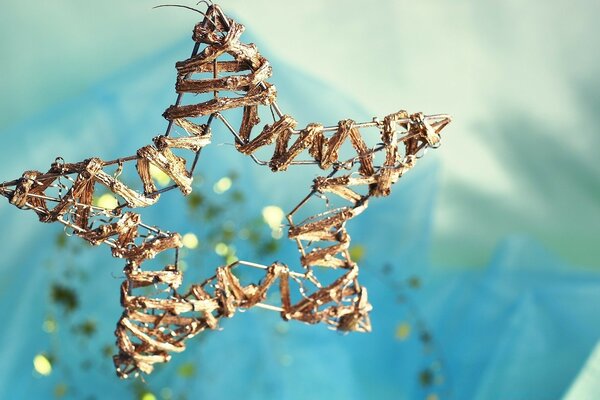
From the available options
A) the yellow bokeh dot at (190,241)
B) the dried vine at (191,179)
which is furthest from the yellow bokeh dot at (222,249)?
the dried vine at (191,179)

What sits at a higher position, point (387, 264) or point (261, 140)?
point (387, 264)

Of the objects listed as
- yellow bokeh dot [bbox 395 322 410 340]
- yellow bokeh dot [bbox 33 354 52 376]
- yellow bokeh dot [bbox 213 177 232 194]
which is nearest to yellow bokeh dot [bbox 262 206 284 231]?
yellow bokeh dot [bbox 213 177 232 194]

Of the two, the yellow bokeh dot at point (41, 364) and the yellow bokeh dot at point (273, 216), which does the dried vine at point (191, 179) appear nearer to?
the yellow bokeh dot at point (273, 216)

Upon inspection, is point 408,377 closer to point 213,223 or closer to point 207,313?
point 213,223

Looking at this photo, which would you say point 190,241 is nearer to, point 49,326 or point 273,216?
point 273,216

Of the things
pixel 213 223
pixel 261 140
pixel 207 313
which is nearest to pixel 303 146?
pixel 261 140
